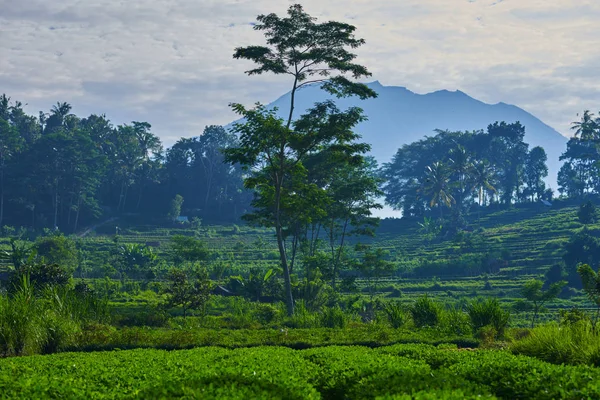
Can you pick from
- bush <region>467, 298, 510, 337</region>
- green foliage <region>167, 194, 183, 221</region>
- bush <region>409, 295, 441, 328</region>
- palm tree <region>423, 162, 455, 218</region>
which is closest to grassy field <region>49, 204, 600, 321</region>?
green foliage <region>167, 194, 183, 221</region>

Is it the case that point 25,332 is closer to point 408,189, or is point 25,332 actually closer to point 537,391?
point 537,391

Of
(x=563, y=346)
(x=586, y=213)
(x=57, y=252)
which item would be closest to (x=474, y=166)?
(x=586, y=213)

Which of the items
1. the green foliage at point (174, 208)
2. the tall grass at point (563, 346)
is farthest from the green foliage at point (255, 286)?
the green foliage at point (174, 208)

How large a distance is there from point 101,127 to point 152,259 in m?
41.9

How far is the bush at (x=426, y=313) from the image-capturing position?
17172 millimetres

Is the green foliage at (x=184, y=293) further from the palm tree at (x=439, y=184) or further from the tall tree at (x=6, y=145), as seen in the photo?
the tall tree at (x=6, y=145)

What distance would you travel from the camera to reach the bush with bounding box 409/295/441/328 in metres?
17.2

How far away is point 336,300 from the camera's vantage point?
31344 millimetres

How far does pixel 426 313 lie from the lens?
17.3 m

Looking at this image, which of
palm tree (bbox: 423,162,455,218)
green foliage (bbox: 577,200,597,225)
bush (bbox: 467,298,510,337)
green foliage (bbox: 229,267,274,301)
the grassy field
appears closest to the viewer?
bush (bbox: 467,298,510,337)

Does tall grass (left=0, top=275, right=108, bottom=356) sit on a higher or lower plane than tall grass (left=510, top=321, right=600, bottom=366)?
lower

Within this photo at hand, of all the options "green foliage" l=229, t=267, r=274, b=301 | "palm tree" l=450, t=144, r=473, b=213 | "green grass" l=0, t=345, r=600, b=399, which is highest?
"palm tree" l=450, t=144, r=473, b=213

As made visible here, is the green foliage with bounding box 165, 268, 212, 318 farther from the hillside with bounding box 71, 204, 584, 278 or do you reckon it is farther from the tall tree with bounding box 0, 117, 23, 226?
the tall tree with bounding box 0, 117, 23, 226

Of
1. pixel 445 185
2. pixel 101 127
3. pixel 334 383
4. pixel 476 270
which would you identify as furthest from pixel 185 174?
pixel 334 383
